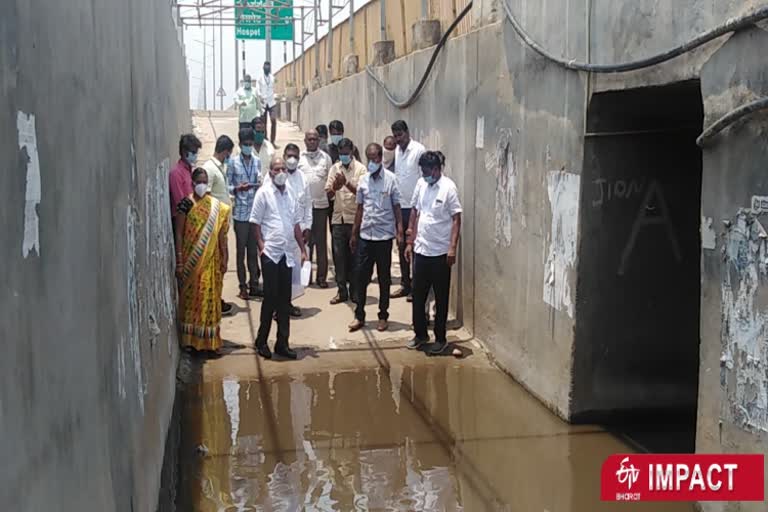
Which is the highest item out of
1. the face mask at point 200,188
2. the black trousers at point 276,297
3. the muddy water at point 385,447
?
the face mask at point 200,188

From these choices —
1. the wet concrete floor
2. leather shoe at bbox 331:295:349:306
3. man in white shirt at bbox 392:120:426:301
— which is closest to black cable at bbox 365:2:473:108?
man in white shirt at bbox 392:120:426:301

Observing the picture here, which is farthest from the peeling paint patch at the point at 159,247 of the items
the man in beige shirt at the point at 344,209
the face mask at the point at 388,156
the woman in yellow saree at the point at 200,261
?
the face mask at the point at 388,156

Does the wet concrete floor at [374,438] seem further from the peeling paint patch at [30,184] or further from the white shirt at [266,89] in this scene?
the white shirt at [266,89]

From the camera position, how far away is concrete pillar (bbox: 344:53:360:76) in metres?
17.0

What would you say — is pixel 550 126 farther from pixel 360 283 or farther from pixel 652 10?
pixel 360 283

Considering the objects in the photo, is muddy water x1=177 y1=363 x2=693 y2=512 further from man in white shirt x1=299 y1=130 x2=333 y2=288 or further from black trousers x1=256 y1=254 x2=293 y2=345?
man in white shirt x1=299 y1=130 x2=333 y2=288

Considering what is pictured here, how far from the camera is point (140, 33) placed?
17.1 feet

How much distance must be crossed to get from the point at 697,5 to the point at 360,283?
470 centimetres

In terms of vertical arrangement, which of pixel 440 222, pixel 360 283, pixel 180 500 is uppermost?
pixel 440 222

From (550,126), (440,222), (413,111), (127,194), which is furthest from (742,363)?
(413,111)

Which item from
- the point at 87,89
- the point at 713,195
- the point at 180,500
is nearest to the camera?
the point at 87,89

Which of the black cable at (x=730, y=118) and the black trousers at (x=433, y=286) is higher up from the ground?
the black cable at (x=730, y=118)

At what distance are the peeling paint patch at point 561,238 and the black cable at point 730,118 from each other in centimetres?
156

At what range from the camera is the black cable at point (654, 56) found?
3.95 m
